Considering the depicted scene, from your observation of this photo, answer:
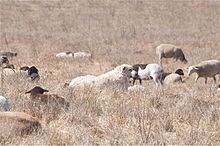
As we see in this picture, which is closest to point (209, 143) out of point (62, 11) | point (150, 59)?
point (150, 59)

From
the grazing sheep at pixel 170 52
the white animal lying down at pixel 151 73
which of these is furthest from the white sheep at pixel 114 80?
the grazing sheep at pixel 170 52

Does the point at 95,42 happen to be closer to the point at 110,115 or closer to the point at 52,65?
the point at 52,65

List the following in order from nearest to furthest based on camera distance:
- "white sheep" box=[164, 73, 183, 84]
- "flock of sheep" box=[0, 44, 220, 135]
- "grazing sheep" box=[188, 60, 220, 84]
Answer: "flock of sheep" box=[0, 44, 220, 135] < "white sheep" box=[164, 73, 183, 84] < "grazing sheep" box=[188, 60, 220, 84]

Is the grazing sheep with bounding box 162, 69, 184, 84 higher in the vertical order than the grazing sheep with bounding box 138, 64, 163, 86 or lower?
lower

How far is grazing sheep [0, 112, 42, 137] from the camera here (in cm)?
537

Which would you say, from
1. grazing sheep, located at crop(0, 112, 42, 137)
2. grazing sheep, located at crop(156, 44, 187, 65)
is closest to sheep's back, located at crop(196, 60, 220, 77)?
A: grazing sheep, located at crop(156, 44, 187, 65)

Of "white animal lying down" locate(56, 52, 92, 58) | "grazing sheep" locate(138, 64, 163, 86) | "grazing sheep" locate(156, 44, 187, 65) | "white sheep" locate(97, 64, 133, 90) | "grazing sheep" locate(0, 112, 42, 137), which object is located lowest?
"grazing sheep" locate(156, 44, 187, 65)

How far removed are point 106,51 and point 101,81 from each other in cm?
1229

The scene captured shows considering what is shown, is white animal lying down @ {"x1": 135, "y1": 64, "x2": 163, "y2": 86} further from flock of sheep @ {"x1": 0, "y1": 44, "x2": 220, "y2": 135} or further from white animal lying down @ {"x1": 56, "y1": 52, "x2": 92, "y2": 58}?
white animal lying down @ {"x1": 56, "y1": 52, "x2": 92, "y2": 58}

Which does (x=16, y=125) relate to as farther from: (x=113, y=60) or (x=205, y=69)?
(x=113, y=60)

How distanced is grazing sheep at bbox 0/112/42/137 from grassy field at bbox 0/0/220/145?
91 millimetres

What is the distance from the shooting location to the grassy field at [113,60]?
5.88 metres

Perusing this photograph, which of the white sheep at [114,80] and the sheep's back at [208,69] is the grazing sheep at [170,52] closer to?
the sheep's back at [208,69]

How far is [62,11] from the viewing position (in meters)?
43.8
